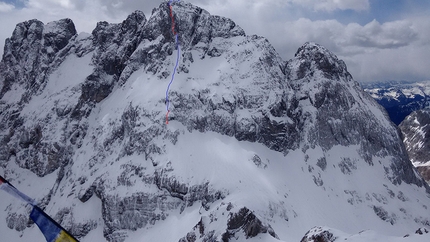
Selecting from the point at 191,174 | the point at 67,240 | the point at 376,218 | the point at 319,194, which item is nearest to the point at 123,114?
the point at 191,174

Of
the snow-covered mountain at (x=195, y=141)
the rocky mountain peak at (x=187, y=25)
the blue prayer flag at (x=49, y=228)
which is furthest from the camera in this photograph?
the rocky mountain peak at (x=187, y=25)

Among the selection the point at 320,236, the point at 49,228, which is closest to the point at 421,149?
the point at 320,236

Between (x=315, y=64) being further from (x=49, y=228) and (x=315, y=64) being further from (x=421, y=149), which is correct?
(x=421, y=149)

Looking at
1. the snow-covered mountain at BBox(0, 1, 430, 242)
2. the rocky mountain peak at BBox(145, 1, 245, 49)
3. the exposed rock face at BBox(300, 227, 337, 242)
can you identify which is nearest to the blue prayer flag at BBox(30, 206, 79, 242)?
the exposed rock face at BBox(300, 227, 337, 242)

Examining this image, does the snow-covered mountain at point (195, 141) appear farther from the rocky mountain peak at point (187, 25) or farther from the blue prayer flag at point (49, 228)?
the blue prayer flag at point (49, 228)

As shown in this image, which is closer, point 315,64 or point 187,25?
point 187,25

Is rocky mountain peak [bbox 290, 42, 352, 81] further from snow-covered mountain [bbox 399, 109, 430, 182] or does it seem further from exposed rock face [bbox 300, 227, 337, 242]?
snow-covered mountain [bbox 399, 109, 430, 182]

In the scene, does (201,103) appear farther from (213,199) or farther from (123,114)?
(213,199)

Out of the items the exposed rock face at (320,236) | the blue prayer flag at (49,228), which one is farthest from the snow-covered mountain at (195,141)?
the blue prayer flag at (49,228)
